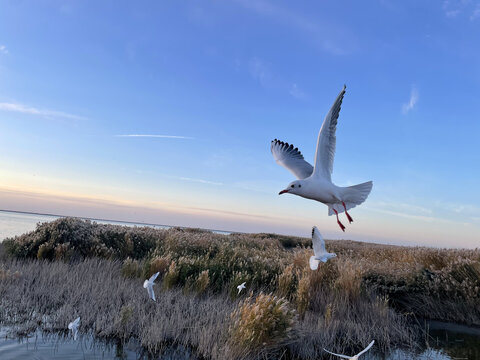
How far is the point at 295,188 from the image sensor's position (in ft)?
14.8

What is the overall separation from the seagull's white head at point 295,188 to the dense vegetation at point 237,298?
137 centimetres

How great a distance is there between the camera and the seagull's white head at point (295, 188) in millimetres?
4496

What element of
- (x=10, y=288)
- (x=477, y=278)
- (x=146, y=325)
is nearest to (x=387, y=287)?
(x=477, y=278)

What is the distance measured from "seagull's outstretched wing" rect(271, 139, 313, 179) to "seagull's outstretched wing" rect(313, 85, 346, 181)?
908 mm

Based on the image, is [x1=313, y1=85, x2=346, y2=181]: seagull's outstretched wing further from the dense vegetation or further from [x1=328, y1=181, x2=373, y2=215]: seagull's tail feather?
the dense vegetation

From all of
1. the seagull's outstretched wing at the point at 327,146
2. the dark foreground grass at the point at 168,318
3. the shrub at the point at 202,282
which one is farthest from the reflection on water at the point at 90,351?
the seagull's outstretched wing at the point at 327,146

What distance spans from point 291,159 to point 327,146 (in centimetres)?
144

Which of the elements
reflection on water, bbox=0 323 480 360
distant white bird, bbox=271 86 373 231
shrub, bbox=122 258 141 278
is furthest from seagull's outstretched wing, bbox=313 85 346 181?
shrub, bbox=122 258 141 278

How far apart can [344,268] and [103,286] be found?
196 inches

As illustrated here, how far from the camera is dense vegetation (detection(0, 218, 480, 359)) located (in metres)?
4.74

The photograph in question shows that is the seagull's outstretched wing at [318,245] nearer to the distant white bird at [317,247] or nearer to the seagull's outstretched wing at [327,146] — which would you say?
the distant white bird at [317,247]

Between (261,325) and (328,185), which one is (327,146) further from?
(261,325)

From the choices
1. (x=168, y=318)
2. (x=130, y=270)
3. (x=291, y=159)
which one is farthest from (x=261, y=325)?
(x=130, y=270)

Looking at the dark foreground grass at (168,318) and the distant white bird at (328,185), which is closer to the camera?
the distant white bird at (328,185)
